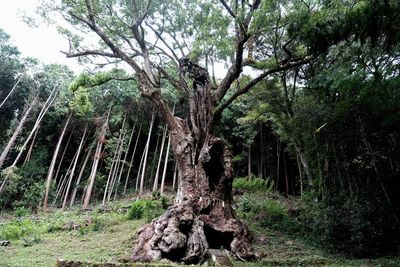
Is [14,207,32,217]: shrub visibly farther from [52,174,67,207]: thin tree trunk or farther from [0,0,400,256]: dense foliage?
[52,174,67,207]: thin tree trunk

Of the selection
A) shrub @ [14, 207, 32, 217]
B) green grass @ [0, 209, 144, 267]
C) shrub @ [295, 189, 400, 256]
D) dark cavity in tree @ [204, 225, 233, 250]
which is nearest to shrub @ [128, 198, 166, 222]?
green grass @ [0, 209, 144, 267]

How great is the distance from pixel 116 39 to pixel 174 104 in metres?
9.43

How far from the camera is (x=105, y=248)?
630 centimetres

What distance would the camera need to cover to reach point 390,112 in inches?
239

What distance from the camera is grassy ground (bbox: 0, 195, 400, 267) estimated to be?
209 inches

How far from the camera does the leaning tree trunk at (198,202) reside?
4.93m

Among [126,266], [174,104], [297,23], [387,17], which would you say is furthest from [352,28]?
[174,104]

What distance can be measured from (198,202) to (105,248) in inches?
87.1

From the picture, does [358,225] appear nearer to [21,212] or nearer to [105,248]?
[105,248]

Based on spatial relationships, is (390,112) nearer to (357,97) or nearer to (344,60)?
(357,97)

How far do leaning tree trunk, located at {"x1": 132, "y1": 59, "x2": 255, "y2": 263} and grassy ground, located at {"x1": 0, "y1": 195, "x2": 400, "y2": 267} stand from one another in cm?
57

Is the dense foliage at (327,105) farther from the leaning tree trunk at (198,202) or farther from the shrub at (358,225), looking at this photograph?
the leaning tree trunk at (198,202)

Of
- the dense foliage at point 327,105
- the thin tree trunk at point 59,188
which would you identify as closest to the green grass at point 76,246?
the dense foliage at point 327,105

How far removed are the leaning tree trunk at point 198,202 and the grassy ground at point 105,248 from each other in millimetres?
572
